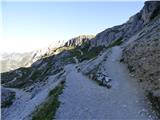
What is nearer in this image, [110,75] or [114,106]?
[114,106]

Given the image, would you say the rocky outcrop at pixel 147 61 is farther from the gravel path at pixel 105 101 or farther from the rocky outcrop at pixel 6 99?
the rocky outcrop at pixel 6 99

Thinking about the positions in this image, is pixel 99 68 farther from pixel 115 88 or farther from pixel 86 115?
pixel 86 115

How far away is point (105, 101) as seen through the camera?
3456 cm

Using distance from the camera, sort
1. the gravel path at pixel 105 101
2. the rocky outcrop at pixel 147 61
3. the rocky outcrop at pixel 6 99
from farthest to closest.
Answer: the rocky outcrop at pixel 6 99 → the rocky outcrop at pixel 147 61 → the gravel path at pixel 105 101

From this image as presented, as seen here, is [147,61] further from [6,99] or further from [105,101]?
[6,99]

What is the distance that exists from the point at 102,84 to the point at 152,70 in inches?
329

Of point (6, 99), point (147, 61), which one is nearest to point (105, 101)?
point (147, 61)

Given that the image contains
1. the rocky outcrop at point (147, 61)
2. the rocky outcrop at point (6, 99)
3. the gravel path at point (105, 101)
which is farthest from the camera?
the rocky outcrop at point (6, 99)

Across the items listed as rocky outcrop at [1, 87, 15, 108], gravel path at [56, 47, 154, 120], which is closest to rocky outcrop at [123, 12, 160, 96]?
gravel path at [56, 47, 154, 120]

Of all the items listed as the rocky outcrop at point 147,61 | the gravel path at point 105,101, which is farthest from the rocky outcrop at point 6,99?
the rocky outcrop at point 147,61

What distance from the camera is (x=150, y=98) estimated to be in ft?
109

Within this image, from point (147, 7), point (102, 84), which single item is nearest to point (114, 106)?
point (102, 84)

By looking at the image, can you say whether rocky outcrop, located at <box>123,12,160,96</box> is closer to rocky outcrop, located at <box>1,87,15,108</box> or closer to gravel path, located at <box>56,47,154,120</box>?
gravel path, located at <box>56,47,154,120</box>

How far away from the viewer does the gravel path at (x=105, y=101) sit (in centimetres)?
3023
